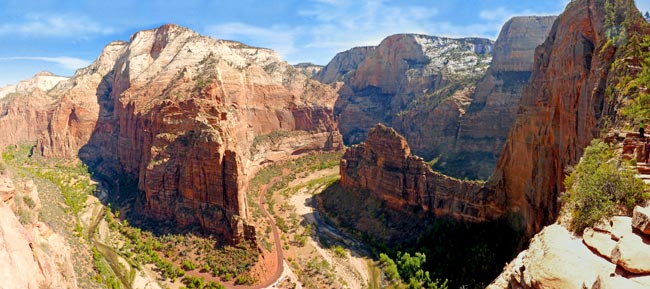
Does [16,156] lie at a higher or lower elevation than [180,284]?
A: higher

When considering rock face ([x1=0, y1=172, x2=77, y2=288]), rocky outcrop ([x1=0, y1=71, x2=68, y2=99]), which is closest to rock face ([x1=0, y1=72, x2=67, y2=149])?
rocky outcrop ([x1=0, y1=71, x2=68, y2=99])

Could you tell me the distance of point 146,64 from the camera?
3962 inches

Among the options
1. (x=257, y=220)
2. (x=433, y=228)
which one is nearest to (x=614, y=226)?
(x=433, y=228)

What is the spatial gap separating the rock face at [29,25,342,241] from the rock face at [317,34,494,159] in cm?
1655

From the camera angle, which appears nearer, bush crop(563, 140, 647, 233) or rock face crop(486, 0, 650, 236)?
bush crop(563, 140, 647, 233)

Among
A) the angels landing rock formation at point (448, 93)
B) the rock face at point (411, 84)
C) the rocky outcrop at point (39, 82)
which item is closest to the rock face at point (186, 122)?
the rock face at point (411, 84)

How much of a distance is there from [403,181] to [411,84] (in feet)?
285

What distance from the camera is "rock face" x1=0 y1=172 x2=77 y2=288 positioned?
1907 cm

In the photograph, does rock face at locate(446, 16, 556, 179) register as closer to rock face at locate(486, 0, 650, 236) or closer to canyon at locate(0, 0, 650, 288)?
canyon at locate(0, 0, 650, 288)

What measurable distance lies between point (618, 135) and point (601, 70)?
9.22 m

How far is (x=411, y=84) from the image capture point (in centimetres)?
13738

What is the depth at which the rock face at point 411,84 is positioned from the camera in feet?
369

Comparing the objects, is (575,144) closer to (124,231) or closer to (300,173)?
(124,231)

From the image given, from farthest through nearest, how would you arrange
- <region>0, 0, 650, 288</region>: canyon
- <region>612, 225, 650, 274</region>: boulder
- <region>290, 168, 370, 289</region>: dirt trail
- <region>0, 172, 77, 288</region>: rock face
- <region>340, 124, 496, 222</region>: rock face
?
<region>340, 124, 496, 222</region>: rock face
<region>290, 168, 370, 289</region>: dirt trail
<region>0, 0, 650, 288</region>: canyon
<region>0, 172, 77, 288</region>: rock face
<region>612, 225, 650, 274</region>: boulder
